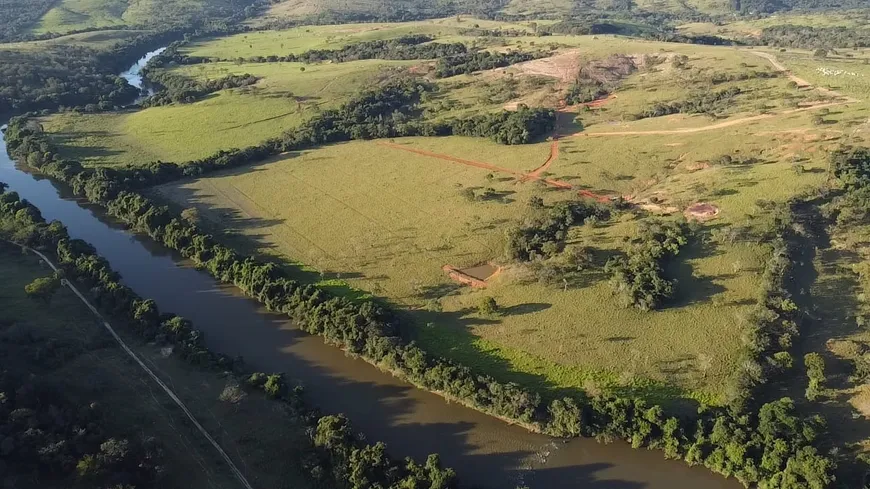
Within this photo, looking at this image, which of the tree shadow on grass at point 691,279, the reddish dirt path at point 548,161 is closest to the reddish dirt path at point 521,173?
the reddish dirt path at point 548,161

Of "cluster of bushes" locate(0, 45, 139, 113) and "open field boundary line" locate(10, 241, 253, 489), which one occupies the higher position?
"cluster of bushes" locate(0, 45, 139, 113)

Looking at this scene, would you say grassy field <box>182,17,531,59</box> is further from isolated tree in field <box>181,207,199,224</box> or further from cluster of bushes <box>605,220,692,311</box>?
cluster of bushes <box>605,220,692,311</box>

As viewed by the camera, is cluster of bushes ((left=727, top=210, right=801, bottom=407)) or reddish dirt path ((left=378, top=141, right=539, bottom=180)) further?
reddish dirt path ((left=378, top=141, right=539, bottom=180))

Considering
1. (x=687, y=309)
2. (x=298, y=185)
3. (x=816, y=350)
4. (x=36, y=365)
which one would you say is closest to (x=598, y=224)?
(x=687, y=309)

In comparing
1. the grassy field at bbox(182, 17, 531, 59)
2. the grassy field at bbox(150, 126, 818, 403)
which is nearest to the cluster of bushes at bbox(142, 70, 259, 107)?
the grassy field at bbox(182, 17, 531, 59)

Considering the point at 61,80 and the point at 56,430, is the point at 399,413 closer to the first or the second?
the point at 56,430

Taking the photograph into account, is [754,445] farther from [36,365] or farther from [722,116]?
[722,116]

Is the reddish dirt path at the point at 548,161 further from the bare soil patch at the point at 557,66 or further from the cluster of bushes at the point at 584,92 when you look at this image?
the bare soil patch at the point at 557,66
